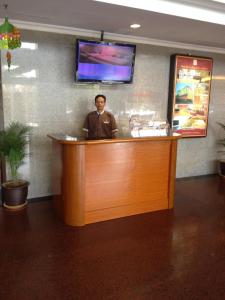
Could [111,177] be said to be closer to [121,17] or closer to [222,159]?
[121,17]

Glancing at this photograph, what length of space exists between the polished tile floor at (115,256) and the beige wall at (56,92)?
3.59 ft

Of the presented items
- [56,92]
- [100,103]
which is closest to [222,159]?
[100,103]

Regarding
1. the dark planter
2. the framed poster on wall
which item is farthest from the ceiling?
the dark planter

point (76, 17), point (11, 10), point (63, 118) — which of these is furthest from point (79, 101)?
point (11, 10)

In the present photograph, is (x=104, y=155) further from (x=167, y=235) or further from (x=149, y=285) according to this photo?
(x=149, y=285)

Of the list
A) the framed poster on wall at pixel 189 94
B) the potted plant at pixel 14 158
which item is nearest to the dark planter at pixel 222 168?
the framed poster on wall at pixel 189 94

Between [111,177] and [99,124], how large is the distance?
Answer: 42.4 inches

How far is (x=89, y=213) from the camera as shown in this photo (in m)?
3.50

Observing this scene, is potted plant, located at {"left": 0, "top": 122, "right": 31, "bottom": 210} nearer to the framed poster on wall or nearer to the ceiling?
the ceiling

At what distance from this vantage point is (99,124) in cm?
429

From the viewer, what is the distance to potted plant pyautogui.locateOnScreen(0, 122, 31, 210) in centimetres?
371

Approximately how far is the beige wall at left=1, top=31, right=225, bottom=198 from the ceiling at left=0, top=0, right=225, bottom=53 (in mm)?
404

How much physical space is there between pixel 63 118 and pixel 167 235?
7.82 feet

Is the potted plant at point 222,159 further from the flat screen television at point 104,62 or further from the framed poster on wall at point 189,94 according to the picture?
the flat screen television at point 104,62
